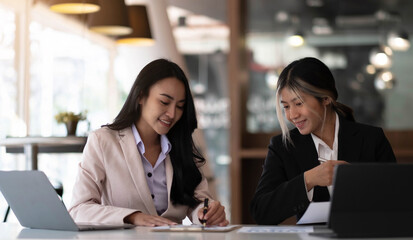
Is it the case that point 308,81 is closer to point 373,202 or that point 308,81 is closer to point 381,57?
point 373,202

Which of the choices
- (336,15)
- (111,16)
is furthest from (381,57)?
(111,16)

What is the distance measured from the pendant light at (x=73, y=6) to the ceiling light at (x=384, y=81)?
3.33 m

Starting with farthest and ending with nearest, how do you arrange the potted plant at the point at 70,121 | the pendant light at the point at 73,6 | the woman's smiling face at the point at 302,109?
the pendant light at the point at 73,6 → the potted plant at the point at 70,121 → the woman's smiling face at the point at 302,109

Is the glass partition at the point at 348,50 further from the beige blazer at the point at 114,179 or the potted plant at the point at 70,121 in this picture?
the beige blazer at the point at 114,179

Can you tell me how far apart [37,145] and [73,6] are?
1242 millimetres

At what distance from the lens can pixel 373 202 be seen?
1.75m

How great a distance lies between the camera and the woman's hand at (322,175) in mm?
2213

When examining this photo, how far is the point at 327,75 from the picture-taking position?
8.59ft

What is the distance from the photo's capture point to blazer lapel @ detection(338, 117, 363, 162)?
258 cm

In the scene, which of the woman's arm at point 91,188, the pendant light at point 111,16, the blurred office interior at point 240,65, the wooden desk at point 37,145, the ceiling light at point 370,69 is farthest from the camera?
the ceiling light at point 370,69

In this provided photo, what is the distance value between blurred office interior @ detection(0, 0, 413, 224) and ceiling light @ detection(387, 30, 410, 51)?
0.04 ft

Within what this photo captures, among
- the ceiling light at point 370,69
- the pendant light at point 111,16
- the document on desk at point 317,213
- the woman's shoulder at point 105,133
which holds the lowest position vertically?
the document on desk at point 317,213

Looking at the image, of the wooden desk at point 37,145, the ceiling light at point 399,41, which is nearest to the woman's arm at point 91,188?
the wooden desk at point 37,145

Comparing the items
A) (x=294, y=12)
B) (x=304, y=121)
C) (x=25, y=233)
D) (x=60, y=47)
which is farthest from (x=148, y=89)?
(x=294, y=12)
